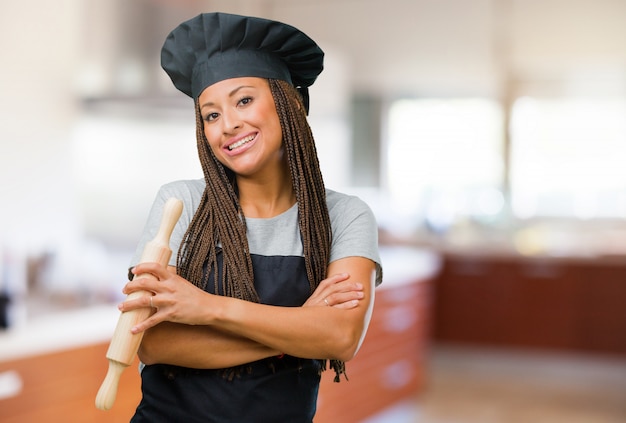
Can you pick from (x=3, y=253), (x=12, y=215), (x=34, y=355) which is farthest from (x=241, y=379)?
(x=12, y=215)

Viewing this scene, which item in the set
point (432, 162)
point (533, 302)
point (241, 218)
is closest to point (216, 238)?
point (241, 218)

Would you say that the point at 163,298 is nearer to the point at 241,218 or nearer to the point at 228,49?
the point at 241,218

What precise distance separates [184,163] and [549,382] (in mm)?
2641

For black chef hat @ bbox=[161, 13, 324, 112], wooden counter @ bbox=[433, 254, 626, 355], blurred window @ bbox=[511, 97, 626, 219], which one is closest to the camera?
black chef hat @ bbox=[161, 13, 324, 112]

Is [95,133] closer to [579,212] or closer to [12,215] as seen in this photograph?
[12,215]

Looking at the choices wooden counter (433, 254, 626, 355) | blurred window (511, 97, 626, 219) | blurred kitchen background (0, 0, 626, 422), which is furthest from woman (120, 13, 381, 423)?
blurred window (511, 97, 626, 219)

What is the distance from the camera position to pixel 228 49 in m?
1.04

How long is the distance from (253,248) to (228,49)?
0.83ft

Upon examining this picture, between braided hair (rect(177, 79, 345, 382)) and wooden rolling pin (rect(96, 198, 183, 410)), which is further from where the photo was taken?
braided hair (rect(177, 79, 345, 382))

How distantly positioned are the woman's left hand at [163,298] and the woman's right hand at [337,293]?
0.54 feet

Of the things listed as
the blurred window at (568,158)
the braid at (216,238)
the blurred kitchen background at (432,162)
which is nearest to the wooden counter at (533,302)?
the blurred kitchen background at (432,162)

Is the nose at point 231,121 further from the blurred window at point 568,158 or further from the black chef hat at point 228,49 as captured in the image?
the blurred window at point 568,158

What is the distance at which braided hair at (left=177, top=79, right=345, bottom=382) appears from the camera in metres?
1.05

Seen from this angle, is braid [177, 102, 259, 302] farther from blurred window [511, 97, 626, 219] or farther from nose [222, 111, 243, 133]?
blurred window [511, 97, 626, 219]
